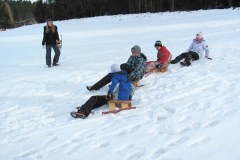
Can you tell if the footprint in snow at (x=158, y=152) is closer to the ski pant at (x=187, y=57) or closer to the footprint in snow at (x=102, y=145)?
the footprint in snow at (x=102, y=145)

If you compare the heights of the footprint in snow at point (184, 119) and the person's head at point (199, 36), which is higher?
the person's head at point (199, 36)

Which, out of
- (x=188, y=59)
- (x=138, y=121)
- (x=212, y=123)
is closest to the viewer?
(x=212, y=123)

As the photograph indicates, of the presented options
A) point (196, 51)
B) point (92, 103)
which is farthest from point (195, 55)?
point (92, 103)

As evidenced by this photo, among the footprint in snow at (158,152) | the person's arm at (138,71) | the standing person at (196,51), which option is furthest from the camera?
the standing person at (196,51)

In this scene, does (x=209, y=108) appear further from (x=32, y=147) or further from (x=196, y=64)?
(x=196, y=64)

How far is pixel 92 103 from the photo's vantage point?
407 cm

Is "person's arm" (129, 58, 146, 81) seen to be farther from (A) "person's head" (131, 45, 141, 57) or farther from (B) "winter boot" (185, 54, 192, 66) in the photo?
(B) "winter boot" (185, 54, 192, 66)

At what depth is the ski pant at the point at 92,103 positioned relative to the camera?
3.92 m

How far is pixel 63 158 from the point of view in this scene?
9.19 ft

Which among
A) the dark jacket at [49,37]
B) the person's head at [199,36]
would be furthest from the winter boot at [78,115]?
the person's head at [199,36]

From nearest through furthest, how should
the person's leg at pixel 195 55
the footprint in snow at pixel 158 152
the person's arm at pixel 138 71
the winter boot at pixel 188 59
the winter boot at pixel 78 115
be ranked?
the footprint in snow at pixel 158 152 < the winter boot at pixel 78 115 < the person's arm at pixel 138 71 < the winter boot at pixel 188 59 < the person's leg at pixel 195 55

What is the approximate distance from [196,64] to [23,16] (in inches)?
4541

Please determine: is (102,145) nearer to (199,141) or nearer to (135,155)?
(135,155)

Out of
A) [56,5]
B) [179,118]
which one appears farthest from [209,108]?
[56,5]
